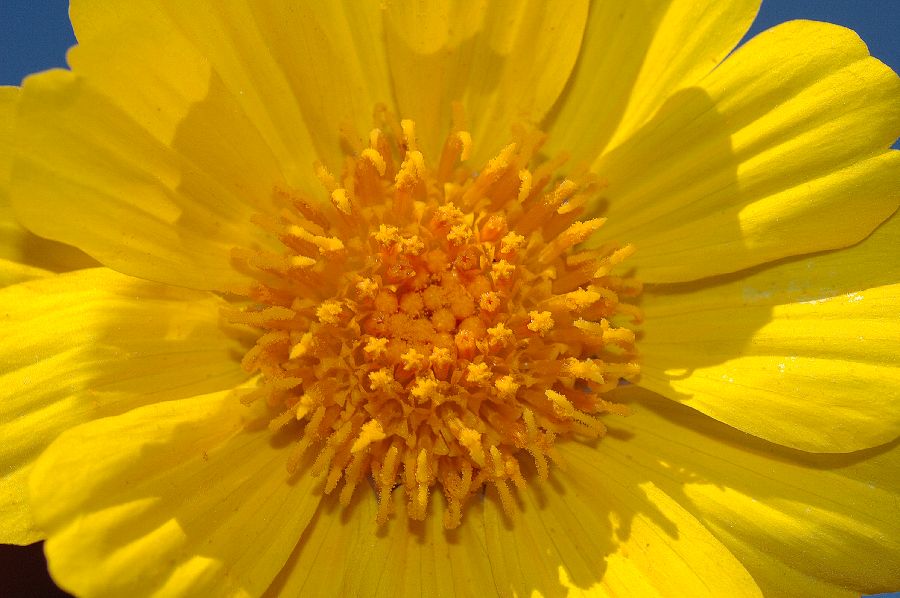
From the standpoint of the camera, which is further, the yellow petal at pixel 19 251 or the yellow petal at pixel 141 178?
the yellow petal at pixel 19 251

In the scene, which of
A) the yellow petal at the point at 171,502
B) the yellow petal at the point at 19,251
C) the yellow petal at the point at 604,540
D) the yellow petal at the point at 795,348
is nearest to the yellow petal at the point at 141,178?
the yellow petal at the point at 19,251

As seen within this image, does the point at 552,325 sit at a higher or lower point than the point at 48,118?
lower

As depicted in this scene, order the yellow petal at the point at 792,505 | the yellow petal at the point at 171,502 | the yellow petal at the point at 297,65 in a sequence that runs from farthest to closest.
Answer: the yellow petal at the point at 792,505, the yellow petal at the point at 297,65, the yellow petal at the point at 171,502

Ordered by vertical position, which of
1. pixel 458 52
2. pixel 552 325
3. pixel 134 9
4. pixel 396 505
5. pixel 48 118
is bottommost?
pixel 396 505

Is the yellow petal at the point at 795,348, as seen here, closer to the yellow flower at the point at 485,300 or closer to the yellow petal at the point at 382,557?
the yellow flower at the point at 485,300

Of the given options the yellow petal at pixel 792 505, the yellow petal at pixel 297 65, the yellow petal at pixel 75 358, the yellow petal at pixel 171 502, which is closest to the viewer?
the yellow petal at pixel 171 502

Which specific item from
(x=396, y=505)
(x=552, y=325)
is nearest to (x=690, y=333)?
(x=552, y=325)

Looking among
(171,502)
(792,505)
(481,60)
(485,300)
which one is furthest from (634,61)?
(171,502)

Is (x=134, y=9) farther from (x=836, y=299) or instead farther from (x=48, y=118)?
(x=836, y=299)
